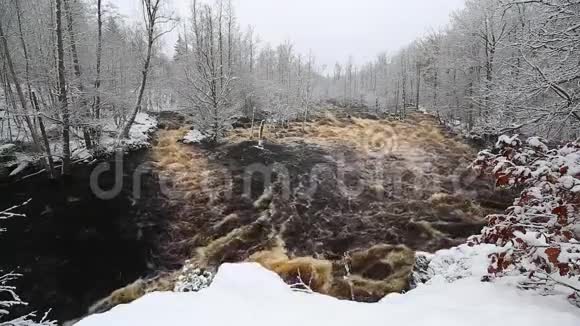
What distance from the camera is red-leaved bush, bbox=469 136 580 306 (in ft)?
10.5

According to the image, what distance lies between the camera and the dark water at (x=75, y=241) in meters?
7.29

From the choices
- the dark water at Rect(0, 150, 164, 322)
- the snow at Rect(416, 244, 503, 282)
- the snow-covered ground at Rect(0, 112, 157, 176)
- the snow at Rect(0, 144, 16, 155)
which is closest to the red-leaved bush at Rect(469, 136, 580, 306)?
the snow at Rect(416, 244, 503, 282)

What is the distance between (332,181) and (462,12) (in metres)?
20.9

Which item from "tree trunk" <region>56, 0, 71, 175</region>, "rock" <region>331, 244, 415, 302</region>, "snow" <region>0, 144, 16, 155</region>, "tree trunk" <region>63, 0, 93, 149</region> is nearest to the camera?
"rock" <region>331, 244, 415, 302</region>

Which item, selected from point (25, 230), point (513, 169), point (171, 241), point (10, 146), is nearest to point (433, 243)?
point (513, 169)

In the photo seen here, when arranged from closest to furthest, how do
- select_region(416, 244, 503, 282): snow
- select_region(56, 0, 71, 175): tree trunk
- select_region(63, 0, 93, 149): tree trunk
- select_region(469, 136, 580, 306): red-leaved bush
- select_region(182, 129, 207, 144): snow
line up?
select_region(469, 136, 580, 306): red-leaved bush < select_region(416, 244, 503, 282): snow < select_region(56, 0, 71, 175): tree trunk < select_region(63, 0, 93, 149): tree trunk < select_region(182, 129, 207, 144): snow

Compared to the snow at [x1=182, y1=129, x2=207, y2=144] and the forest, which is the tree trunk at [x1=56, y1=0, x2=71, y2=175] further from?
the snow at [x1=182, y1=129, x2=207, y2=144]

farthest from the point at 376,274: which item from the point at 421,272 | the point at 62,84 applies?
the point at 62,84

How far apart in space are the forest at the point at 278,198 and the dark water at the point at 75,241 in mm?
57

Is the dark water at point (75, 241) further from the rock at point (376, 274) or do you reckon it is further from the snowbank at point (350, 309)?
the rock at point (376, 274)

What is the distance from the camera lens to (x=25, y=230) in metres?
9.80

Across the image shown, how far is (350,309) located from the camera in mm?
3877

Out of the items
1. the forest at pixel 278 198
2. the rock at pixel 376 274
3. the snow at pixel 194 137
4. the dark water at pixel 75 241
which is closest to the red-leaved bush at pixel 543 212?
the forest at pixel 278 198

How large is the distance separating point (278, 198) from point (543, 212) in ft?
31.1
